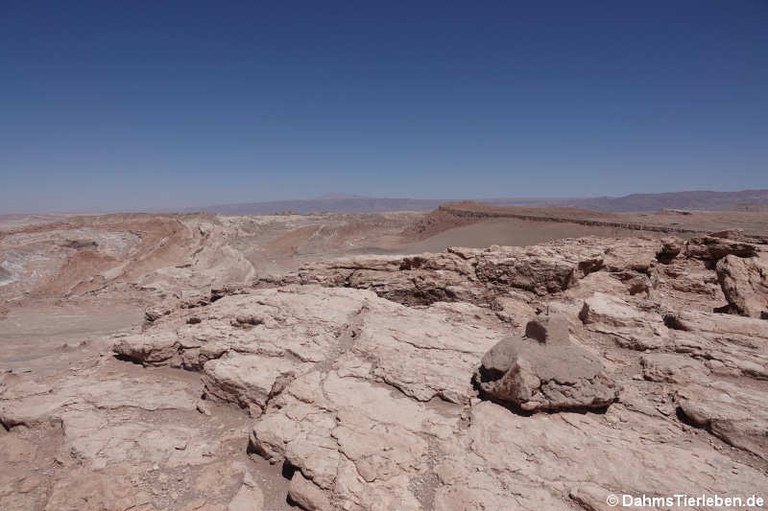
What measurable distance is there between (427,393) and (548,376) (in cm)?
107

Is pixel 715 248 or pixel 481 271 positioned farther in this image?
pixel 715 248

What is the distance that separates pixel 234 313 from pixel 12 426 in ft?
8.07

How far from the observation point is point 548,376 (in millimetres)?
3408

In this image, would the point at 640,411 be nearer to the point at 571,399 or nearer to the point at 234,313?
the point at 571,399

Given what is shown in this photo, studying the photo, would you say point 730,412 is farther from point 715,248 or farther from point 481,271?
point 715,248

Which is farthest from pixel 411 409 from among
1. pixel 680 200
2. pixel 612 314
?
pixel 680 200

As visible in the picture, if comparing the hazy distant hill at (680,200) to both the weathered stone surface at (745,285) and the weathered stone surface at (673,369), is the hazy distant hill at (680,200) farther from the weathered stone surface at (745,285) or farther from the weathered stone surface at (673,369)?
the weathered stone surface at (673,369)

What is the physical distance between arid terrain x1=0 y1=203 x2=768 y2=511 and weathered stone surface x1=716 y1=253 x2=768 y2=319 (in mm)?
24

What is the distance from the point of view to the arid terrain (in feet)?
9.88

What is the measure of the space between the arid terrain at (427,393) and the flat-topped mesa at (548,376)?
0.05 feet

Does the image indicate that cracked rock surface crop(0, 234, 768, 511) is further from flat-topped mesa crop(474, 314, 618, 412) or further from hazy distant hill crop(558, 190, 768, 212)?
hazy distant hill crop(558, 190, 768, 212)

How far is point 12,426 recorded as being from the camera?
411 centimetres

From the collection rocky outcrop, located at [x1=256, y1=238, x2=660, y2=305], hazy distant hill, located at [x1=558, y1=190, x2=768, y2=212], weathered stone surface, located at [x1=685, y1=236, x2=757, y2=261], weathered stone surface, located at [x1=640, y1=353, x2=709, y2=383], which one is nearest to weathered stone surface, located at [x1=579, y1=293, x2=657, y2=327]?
weathered stone surface, located at [x1=640, y1=353, x2=709, y2=383]

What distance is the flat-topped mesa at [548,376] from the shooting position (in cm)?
337
